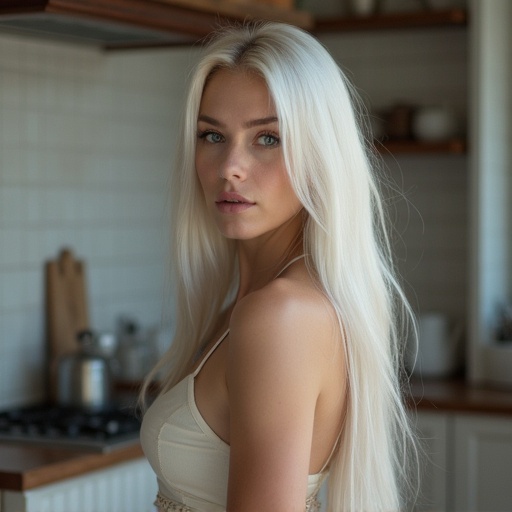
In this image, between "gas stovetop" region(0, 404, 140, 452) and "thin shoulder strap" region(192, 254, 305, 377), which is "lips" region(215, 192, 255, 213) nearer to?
"thin shoulder strap" region(192, 254, 305, 377)

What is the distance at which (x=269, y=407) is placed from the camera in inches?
57.2

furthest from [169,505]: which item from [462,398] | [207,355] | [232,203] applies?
[462,398]

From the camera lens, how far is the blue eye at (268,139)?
5.31 ft

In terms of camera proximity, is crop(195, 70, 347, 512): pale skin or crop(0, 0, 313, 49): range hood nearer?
crop(195, 70, 347, 512): pale skin

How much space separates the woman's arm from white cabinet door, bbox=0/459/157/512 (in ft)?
4.08

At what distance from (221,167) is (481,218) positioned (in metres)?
2.26

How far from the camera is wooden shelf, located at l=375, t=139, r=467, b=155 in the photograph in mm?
3797

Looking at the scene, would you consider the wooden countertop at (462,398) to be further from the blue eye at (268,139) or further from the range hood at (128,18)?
the blue eye at (268,139)

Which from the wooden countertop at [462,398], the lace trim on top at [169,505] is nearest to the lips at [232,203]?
the lace trim on top at [169,505]

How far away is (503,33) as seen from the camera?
3.87m

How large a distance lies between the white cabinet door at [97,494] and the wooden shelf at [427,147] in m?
1.54

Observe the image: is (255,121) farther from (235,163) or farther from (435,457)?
(435,457)

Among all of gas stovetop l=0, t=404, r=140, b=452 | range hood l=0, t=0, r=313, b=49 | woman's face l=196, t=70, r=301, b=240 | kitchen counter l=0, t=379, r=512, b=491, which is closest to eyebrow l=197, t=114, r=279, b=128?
woman's face l=196, t=70, r=301, b=240

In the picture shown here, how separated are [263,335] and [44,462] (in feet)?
4.49
